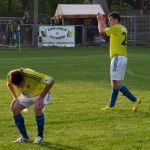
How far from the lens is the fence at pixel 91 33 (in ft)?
133

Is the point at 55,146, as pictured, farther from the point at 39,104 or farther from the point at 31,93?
the point at 31,93

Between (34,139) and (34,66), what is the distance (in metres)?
14.9

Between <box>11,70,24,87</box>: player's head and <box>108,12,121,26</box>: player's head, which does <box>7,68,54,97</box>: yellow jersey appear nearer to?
<box>11,70,24,87</box>: player's head

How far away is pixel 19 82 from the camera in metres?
8.43

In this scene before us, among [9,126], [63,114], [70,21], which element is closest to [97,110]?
[63,114]

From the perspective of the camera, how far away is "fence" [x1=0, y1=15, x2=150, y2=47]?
40500mm

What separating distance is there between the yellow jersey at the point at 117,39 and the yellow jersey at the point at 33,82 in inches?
126

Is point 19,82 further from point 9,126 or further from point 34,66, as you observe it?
point 34,66

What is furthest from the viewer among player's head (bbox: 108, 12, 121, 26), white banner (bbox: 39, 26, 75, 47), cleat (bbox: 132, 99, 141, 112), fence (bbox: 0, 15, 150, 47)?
fence (bbox: 0, 15, 150, 47)

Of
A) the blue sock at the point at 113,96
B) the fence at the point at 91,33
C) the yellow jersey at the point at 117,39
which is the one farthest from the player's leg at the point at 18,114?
the fence at the point at 91,33

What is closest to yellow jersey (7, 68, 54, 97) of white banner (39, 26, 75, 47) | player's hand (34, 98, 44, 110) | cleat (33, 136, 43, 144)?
player's hand (34, 98, 44, 110)

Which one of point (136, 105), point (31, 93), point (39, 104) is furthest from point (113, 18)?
point (39, 104)

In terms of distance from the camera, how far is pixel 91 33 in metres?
41.6

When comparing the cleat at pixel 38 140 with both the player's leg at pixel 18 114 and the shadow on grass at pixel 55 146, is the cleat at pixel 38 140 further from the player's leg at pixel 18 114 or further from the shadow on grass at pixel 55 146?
the player's leg at pixel 18 114
